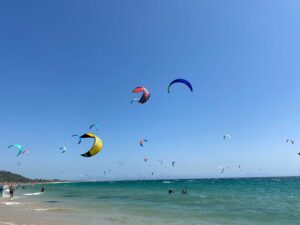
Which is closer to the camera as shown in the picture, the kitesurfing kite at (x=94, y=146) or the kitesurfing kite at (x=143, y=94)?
the kitesurfing kite at (x=94, y=146)

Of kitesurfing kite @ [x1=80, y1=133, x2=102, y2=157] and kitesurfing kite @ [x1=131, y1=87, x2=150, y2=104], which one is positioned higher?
kitesurfing kite @ [x1=131, y1=87, x2=150, y2=104]

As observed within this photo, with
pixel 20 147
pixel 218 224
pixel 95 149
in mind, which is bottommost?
pixel 218 224

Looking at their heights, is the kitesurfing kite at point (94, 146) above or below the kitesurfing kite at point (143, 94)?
below

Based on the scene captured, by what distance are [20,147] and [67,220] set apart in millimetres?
12024

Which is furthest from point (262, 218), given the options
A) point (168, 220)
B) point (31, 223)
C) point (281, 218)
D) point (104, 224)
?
point (31, 223)

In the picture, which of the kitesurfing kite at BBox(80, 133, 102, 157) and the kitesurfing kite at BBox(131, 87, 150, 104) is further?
the kitesurfing kite at BBox(131, 87, 150, 104)

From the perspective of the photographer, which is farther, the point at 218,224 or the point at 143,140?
the point at 143,140

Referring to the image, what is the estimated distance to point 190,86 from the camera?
747 inches

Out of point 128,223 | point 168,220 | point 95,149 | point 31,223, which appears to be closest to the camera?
point 95,149

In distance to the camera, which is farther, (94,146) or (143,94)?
(143,94)

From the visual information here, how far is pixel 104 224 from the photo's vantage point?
17.7 metres

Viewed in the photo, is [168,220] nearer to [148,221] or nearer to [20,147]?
[148,221]

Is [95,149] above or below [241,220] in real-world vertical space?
above

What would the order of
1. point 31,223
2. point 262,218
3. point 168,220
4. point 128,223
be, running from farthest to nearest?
point 262,218, point 168,220, point 128,223, point 31,223
